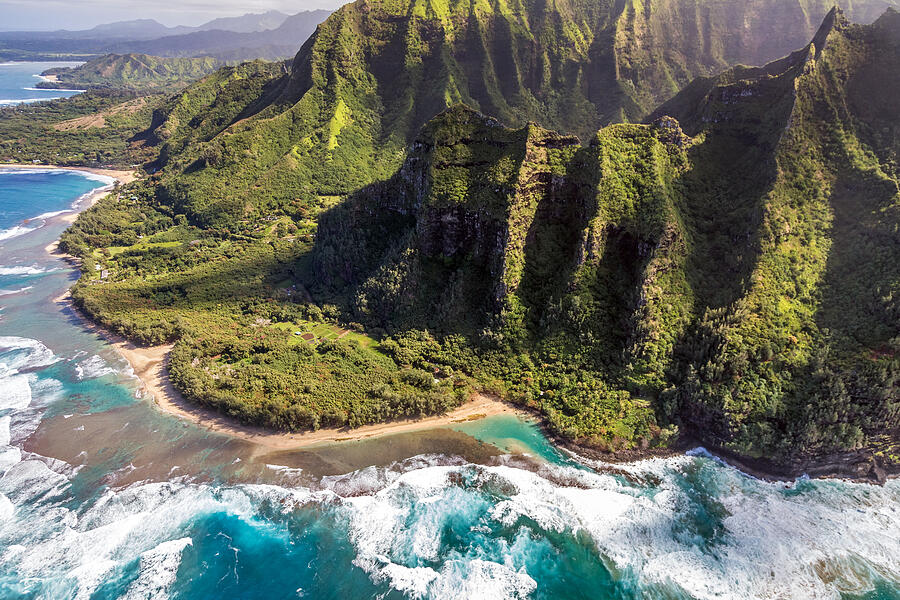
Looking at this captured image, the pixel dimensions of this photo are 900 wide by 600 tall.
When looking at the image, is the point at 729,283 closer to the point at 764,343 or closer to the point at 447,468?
the point at 764,343

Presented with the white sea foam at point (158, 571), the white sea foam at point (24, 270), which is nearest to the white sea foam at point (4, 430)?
the white sea foam at point (158, 571)

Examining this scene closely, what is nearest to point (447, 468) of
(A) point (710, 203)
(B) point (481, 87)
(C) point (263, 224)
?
(A) point (710, 203)

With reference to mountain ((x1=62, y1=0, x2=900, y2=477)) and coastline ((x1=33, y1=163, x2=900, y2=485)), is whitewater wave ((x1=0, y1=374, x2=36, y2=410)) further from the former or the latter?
mountain ((x1=62, y1=0, x2=900, y2=477))

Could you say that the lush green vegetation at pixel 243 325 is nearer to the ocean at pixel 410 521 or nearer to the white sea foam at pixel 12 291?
the ocean at pixel 410 521

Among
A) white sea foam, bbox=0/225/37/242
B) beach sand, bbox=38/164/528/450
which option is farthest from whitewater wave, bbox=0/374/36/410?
white sea foam, bbox=0/225/37/242

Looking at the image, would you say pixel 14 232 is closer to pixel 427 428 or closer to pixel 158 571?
pixel 158 571
